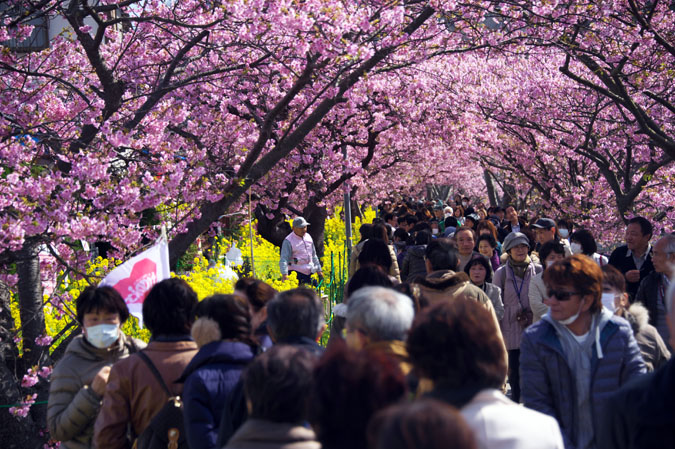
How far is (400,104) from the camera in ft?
48.2

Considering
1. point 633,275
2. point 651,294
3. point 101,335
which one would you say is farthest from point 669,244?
point 101,335

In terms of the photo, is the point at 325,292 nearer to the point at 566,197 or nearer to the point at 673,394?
the point at 566,197

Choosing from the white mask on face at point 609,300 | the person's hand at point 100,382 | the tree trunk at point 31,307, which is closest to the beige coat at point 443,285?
the white mask on face at point 609,300

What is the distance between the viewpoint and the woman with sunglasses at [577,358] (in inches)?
147

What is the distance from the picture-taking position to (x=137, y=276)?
504cm

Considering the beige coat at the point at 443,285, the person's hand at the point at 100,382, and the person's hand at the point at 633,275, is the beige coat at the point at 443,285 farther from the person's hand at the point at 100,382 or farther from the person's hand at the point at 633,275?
the person's hand at the point at 100,382

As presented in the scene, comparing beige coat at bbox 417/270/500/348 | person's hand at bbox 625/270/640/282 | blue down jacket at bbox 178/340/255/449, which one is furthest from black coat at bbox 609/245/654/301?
blue down jacket at bbox 178/340/255/449

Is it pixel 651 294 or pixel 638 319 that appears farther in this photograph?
pixel 651 294

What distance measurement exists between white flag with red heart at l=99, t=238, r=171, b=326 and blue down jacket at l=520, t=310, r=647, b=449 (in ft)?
7.87

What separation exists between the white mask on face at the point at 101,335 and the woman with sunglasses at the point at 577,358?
6.96ft

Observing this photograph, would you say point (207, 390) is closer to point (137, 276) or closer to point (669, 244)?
point (137, 276)

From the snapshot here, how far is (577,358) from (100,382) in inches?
92.6

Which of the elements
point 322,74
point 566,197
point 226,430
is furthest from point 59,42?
point 566,197

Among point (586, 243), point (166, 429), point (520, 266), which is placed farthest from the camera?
point (586, 243)
